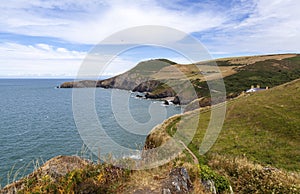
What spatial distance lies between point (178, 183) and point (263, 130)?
2215cm

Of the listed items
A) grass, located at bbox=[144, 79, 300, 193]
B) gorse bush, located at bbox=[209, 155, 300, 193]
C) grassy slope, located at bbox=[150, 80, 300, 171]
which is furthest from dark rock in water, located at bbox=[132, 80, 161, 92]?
gorse bush, located at bbox=[209, 155, 300, 193]

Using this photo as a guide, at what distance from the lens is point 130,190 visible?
290 inches

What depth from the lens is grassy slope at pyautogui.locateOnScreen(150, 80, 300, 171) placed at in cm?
1977

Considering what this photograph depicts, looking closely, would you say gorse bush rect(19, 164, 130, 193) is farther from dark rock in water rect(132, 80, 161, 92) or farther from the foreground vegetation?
dark rock in water rect(132, 80, 161, 92)

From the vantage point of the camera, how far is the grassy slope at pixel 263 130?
778 inches

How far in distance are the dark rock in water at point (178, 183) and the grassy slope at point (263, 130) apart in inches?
516

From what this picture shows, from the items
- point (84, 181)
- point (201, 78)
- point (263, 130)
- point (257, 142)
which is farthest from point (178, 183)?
Answer: point (201, 78)

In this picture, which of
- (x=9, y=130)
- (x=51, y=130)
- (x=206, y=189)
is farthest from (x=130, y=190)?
(x=9, y=130)

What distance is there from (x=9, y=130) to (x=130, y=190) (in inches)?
1988

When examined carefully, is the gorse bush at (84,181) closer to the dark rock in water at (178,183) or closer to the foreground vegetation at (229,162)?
the foreground vegetation at (229,162)

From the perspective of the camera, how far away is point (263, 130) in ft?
85.2

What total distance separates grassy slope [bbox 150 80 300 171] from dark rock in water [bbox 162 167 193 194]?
13.1m

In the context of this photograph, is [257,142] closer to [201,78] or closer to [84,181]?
[84,181]

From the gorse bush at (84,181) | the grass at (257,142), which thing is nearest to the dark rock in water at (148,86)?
the grass at (257,142)
